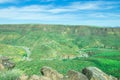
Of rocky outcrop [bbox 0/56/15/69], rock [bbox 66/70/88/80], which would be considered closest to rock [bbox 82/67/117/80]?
rock [bbox 66/70/88/80]

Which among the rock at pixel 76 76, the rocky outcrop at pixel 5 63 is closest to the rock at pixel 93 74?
the rock at pixel 76 76

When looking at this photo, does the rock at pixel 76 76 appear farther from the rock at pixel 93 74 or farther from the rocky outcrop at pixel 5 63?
the rocky outcrop at pixel 5 63

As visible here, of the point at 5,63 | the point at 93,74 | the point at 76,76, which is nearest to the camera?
the point at 76,76

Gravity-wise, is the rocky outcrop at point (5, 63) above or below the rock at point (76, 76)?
below

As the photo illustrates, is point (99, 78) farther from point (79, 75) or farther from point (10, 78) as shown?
point (10, 78)

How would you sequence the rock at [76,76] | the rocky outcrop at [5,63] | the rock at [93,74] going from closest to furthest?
1. the rock at [76,76]
2. the rock at [93,74]
3. the rocky outcrop at [5,63]

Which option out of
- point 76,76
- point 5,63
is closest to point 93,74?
point 76,76

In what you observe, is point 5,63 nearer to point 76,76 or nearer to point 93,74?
point 76,76

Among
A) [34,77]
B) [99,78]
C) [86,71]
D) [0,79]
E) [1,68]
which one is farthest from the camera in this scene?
[1,68]

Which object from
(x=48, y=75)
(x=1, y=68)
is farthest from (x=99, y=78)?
(x=1, y=68)

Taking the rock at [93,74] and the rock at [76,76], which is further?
the rock at [93,74]

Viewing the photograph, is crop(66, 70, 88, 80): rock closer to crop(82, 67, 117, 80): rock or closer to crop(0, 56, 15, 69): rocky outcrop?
crop(82, 67, 117, 80): rock
